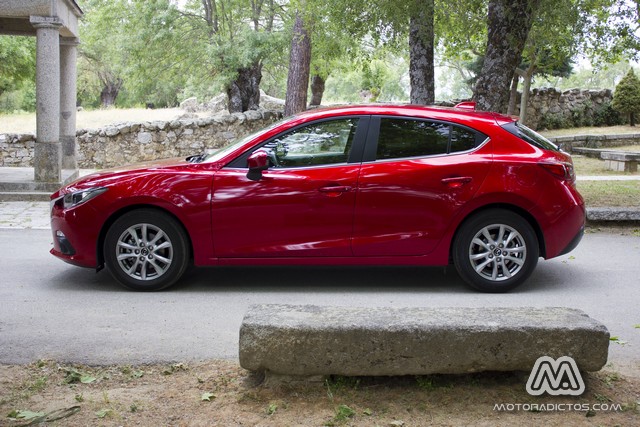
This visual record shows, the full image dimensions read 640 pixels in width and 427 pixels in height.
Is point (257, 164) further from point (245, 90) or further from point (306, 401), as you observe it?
point (245, 90)

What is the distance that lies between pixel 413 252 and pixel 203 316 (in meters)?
2.03

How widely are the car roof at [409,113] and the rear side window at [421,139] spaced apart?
80 millimetres

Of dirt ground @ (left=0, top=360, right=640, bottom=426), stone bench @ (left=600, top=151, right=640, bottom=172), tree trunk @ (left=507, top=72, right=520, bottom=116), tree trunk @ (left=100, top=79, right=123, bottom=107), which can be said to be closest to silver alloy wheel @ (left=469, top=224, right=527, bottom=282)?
dirt ground @ (left=0, top=360, right=640, bottom=426)

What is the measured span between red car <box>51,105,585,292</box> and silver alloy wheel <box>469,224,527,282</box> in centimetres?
1

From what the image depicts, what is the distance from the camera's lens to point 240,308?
22.2 ft

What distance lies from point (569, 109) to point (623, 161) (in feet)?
34.9

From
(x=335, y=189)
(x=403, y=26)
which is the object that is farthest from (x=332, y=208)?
(x=403, y=26)

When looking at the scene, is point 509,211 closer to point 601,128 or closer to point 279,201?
point 279,201

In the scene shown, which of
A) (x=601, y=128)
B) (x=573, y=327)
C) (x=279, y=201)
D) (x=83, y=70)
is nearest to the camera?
(x=573, y=327)

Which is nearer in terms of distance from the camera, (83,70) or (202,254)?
(202,254)

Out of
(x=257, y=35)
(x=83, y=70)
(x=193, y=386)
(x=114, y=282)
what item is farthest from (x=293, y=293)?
(x=83, y=70)

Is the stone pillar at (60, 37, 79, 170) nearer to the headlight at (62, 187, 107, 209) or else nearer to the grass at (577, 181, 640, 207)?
the headlight at (62, 187, 107, 209)

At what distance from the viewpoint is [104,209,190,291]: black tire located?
283 inches

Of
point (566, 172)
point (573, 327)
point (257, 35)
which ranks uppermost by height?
point (257, 35)
